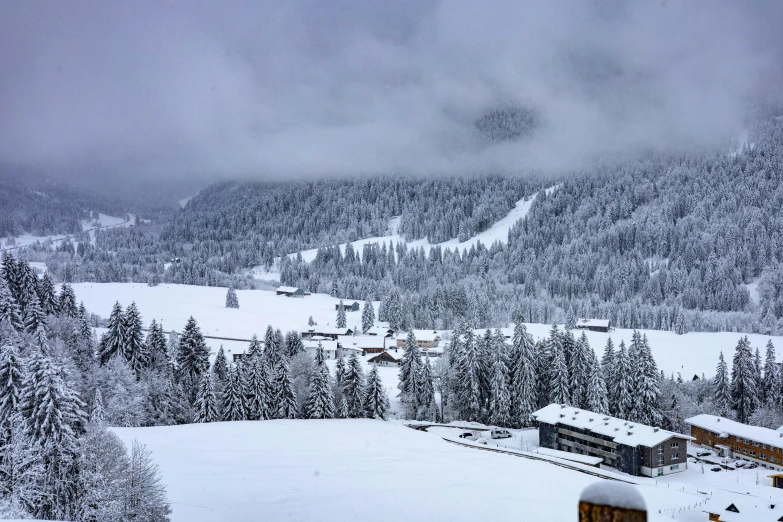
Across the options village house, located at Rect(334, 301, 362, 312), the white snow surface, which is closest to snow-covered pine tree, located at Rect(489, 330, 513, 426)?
the white snow surface

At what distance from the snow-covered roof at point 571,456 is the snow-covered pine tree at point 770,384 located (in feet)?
111

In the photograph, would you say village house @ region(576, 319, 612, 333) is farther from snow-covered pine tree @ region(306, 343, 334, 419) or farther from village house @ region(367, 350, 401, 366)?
snow-covered pine tree @ region(306, 343, 334, 419)

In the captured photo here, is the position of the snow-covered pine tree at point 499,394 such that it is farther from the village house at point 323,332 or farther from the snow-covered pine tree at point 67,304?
the snow-covered pine tree at point 67,304

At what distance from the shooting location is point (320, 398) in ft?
200

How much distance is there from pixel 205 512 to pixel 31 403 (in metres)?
9.98

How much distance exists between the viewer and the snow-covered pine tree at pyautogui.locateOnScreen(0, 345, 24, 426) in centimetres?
2899

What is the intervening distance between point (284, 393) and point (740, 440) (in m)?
51.8

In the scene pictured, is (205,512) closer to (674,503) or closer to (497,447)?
(674,503)

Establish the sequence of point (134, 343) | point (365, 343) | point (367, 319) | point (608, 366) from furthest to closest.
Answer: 1. point (367, 319)
2. point (365, 343)
3. point (608, 366)
4. point (134, 343)

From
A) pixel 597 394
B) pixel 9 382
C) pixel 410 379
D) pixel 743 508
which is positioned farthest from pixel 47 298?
pixel 743 508

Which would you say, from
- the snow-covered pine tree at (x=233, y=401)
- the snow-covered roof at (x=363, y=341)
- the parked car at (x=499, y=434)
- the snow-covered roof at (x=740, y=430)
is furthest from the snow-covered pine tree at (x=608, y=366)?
the snow-covered roof at (x=363, y=341)

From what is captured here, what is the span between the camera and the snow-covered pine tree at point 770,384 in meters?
73.3

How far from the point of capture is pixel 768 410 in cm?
7175

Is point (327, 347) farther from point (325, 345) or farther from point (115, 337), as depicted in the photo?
point (115, 337)
